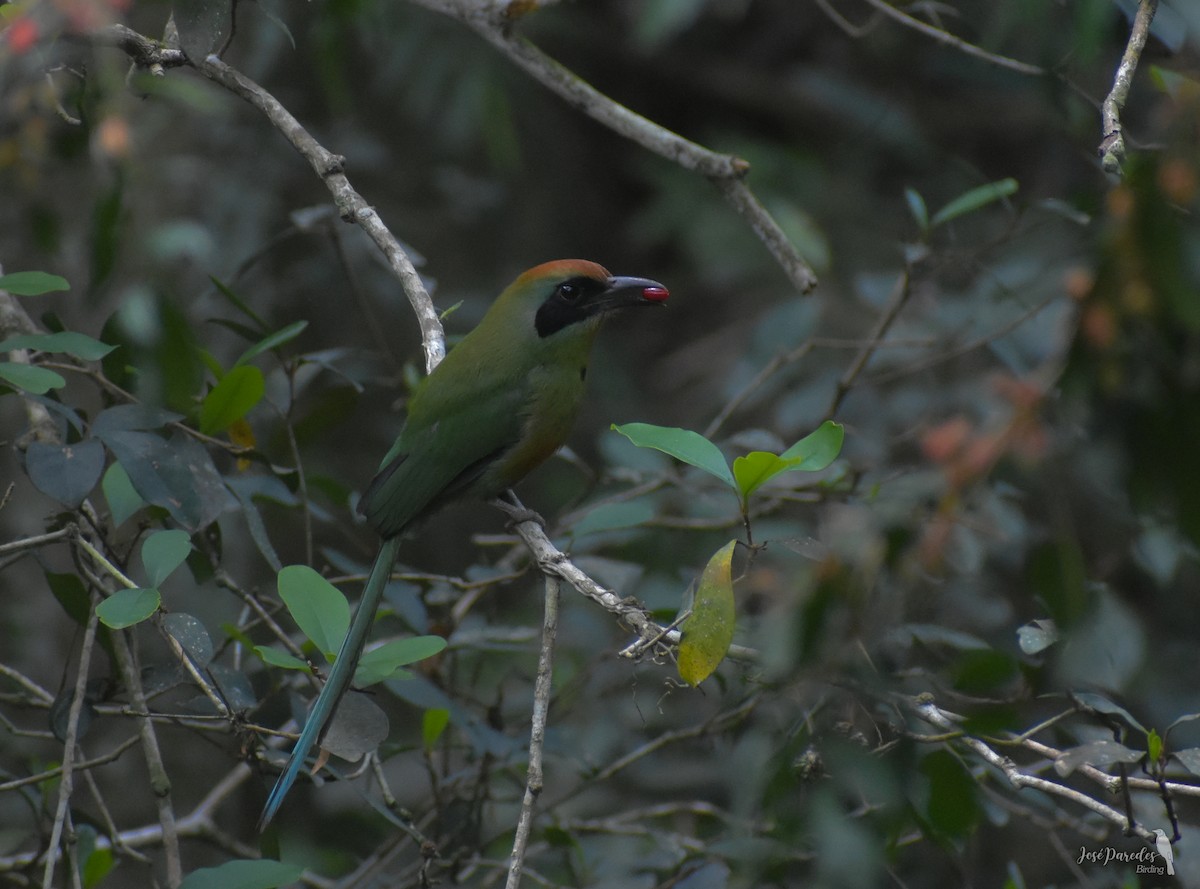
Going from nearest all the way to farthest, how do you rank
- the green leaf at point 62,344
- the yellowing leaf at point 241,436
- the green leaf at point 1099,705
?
the green leaf at point 1099,705, the green leaf at point 62,344, the yellowing leaf at point 241,436

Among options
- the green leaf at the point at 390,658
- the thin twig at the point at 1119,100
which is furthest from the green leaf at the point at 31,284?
the thin twig at the point at 1119,100

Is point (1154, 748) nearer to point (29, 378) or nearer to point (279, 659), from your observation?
point (279, 659)

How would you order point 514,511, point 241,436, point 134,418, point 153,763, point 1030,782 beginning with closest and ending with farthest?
1. point 1030,782
2. point 153,763
3. point 134,418
4. point 241,436
5. point 514,511

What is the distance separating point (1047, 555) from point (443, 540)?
5.18 meters

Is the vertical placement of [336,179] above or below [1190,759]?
above

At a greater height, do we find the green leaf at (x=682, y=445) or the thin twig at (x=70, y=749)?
the green leaf at (x=682, y=445)

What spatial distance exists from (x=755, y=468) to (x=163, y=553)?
100 centimetres

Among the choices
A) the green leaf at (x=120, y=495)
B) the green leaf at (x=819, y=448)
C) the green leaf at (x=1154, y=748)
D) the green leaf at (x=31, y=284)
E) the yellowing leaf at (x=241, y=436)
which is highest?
the green leaf at (x=819, y=448)

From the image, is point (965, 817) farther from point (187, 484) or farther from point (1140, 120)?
point (1140, 120)

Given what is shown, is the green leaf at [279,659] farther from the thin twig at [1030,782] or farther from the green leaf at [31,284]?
the thin twig at [1030,782]

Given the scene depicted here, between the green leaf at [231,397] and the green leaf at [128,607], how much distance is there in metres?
0.61

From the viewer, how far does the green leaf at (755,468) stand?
1.84 metres

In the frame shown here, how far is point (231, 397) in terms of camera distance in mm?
2379

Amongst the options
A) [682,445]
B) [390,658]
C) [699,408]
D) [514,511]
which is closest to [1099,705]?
[682,445]
